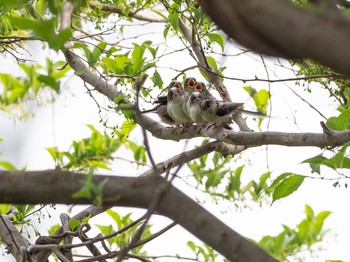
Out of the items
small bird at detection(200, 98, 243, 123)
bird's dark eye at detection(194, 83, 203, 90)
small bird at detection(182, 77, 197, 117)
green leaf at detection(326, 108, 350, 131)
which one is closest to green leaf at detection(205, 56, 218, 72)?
small bird at detection(200, 98, 243, 123)

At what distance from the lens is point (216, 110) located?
3.21m

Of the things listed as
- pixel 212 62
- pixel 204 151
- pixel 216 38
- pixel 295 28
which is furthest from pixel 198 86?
pixel 295 28

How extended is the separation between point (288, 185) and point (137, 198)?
705 mm

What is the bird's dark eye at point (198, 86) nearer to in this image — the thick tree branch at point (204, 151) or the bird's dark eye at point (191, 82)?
the bird's dark eye at point (191, 82)

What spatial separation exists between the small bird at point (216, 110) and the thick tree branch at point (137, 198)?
174cm

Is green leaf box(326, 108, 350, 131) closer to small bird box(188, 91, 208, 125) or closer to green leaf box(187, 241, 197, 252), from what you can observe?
small bird box(188, 91, 208, 125)

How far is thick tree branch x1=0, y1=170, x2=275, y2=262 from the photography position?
126 centimetres

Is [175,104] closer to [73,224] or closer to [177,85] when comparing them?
[177,85]

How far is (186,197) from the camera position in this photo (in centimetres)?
135

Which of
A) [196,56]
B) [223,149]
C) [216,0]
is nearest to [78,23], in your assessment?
[196,56]

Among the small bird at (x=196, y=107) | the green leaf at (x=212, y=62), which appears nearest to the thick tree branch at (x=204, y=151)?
the green leaf at (x=212, y=62)

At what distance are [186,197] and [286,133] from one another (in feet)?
3.09

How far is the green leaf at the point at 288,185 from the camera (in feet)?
6.17

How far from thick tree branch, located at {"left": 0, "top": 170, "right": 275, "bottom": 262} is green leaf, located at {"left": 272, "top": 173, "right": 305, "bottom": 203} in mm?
558
